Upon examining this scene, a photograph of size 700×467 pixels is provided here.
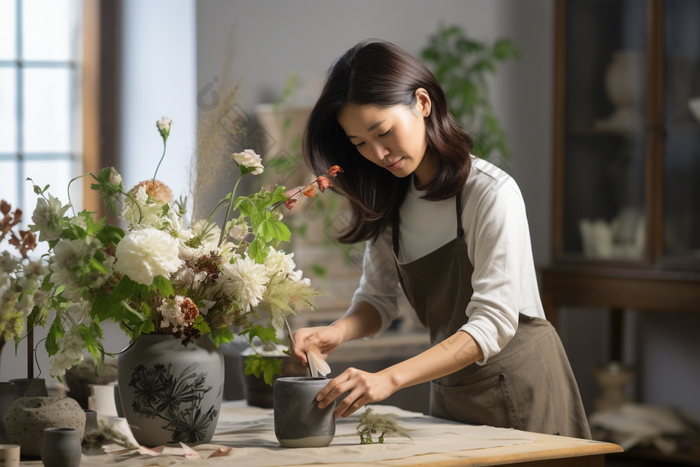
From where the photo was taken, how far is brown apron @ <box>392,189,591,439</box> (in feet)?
4.53

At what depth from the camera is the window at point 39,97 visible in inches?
107

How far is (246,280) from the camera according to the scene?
107 cm

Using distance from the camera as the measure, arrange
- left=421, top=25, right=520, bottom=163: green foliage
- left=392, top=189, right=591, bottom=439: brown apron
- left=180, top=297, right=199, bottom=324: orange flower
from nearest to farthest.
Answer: left=180, top=297, right=199, bottom=324: orange flower < left=392, top=189, right=591, bottom=439: brown apron < left=421, top=25, right=520, bottom=163: green foliage

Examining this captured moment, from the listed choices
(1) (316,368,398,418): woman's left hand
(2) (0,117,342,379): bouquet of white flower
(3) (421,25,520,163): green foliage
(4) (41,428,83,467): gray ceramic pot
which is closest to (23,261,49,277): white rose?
(2) (0,117,342,379): bouquet of white flower

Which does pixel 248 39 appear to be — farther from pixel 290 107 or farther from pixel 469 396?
pixel 469 396

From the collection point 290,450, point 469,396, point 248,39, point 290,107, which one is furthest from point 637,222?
point 290,450

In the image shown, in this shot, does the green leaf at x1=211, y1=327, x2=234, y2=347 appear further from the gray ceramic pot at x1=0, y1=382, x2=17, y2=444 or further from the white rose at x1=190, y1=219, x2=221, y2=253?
the gray ceramic pot at x1=0, y1=382, x2=17, y2=444

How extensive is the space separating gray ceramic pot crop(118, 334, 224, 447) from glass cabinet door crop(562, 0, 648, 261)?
2390mm

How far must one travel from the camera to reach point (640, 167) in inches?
122

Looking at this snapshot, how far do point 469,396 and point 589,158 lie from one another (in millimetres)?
2122

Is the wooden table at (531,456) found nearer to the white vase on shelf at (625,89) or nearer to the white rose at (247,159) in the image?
the white rose at (247,159)

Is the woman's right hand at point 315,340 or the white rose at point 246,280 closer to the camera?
the white rose at point 246,280

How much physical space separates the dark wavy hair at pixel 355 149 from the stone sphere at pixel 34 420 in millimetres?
655

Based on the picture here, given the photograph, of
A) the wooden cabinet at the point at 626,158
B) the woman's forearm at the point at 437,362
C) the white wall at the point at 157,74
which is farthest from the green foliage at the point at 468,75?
the woman's forearm at the point at 437,362
